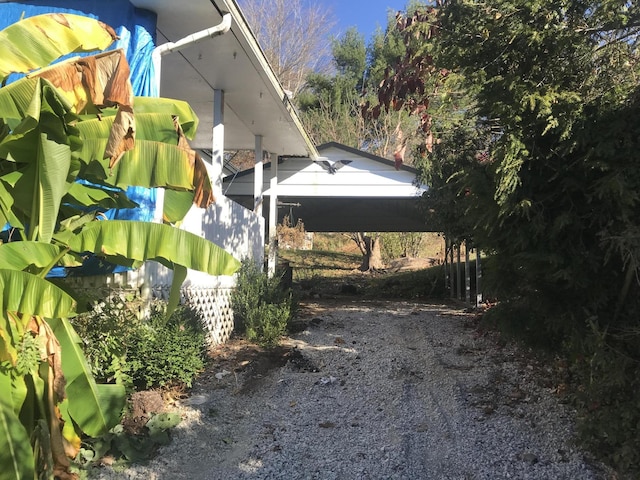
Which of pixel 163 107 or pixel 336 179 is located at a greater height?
pixel 336 179

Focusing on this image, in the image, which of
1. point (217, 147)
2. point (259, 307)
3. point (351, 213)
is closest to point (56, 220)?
point (259, 307)

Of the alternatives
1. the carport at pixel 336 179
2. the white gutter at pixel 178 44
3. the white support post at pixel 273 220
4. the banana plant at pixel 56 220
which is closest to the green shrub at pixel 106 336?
the banana plant at pixel 56 220

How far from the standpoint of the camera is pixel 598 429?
4.14m

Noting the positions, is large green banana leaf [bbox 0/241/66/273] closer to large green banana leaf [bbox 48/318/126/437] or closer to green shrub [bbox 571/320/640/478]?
large green banana leaf [bbox 48/318/126/437]

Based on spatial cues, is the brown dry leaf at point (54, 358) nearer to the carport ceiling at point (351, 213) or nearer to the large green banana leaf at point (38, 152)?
the large green banana leaf at point (38, 152)

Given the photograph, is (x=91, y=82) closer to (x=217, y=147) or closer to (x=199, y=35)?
(x=199, y=35)

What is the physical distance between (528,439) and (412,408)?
1316mm

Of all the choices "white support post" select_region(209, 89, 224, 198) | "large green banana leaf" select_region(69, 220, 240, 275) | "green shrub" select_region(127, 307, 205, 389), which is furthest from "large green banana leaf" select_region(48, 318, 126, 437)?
"white support post" select_region(209, 89, 224, 198)

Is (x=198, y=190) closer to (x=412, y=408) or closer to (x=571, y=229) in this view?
(x=571, y=229)

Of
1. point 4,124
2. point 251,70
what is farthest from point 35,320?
point 251,70

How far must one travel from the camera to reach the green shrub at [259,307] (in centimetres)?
838

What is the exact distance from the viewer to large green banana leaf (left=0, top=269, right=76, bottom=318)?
9.25ft

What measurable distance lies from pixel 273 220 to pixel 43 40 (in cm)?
1020

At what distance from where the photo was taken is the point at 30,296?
285cm
